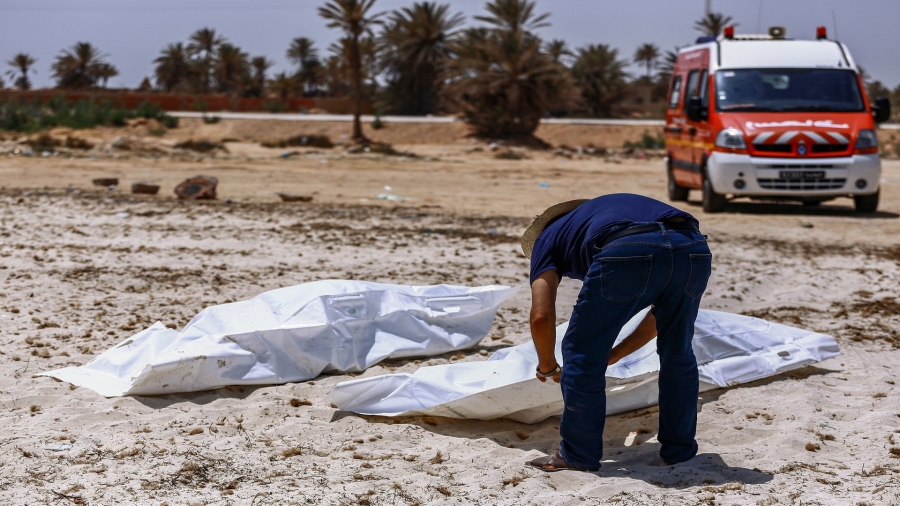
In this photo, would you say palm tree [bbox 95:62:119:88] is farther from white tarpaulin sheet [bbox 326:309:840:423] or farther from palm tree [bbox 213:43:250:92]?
white tarpaulin sheet [bbox 326:309:840:423]

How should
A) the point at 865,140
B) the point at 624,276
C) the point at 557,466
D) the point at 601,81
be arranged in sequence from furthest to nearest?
the point at 601,81, the point at 865,140, the point at 557,466, the point at 624,276

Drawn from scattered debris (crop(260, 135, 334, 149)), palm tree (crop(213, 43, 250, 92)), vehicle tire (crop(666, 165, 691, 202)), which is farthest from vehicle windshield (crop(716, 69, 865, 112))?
palm tree (crop(213, 43, 250, 92))

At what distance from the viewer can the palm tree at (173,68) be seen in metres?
74.8

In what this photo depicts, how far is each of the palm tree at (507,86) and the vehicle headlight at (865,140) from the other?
20.2 m

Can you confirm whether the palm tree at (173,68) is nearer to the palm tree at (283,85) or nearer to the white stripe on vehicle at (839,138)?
the palm tree at (283,85)

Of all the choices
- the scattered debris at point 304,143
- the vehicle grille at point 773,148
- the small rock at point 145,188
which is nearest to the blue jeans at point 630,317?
the vehicle grille at point 773,148

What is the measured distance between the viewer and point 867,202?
13930mm

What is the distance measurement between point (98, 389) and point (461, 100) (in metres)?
30.0

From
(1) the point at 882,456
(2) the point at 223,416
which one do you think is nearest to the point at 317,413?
(2) the point at 223,416

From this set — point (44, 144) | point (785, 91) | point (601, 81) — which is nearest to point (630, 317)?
point (785, 91)

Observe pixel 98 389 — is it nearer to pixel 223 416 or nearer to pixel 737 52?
pixel 223 416

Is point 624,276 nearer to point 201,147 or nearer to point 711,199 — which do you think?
point 711,199

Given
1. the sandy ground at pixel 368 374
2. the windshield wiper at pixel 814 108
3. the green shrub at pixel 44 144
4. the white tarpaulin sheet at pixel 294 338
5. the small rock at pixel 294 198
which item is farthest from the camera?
the green shrub at pixel 44 144

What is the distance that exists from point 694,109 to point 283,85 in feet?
156
